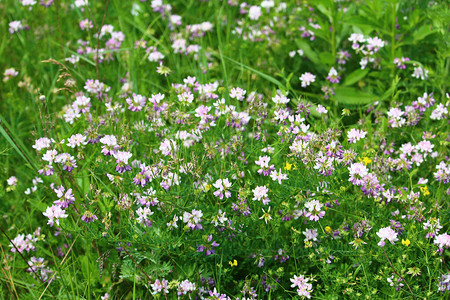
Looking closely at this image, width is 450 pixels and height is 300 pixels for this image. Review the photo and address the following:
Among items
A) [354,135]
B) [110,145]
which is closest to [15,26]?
[110,145]

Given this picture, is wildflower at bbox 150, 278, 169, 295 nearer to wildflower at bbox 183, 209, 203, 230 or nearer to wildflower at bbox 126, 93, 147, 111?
wildflower at bbox 183, 209, 203, 230

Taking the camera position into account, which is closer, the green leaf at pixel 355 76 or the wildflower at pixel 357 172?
the wildflower at pixel 357 172

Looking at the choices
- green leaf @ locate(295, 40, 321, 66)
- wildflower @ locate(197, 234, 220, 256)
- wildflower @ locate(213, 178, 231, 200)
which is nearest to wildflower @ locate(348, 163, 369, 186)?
wildflower @ locate(213, 178, 231, 200)

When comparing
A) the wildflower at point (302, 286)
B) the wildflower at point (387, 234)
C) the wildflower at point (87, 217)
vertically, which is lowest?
the wildflower at point (302, 286)

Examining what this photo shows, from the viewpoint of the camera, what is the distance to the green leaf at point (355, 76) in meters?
3.56

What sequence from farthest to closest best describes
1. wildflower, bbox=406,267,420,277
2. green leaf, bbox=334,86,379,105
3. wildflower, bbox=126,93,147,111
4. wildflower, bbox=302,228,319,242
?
1. green leaf, bbox=334,86,379,105
2. wildflower, bbox=126,93,147,111
3. wildflower, bbox=302,228,319,242
4. wildflower, bbox=406,267,420,277

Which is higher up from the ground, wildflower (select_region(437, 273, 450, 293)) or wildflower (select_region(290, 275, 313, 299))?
wildflower (select_region(437, 273, 450, 293))

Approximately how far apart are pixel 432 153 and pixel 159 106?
1581 millimetres

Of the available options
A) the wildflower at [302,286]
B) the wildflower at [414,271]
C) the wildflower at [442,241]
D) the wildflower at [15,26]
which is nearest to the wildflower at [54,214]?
the wildflower at [302,286]

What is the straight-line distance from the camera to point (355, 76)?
360cm

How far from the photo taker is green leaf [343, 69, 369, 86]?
3563 mm

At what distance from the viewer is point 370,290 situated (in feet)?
7.55

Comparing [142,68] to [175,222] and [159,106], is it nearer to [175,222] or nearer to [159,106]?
[159,106]

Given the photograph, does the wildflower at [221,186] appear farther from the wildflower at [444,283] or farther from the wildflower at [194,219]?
the wildflower at [444,283]
